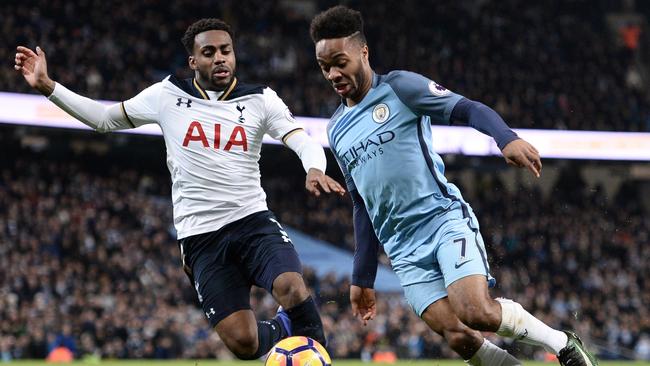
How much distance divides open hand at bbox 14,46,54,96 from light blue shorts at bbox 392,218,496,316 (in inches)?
103

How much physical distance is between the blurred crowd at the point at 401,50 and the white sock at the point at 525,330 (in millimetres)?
19282

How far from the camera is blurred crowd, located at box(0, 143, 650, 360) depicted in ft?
60.7

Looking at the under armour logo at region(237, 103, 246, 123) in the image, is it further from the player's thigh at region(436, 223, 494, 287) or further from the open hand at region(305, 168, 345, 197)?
the player's thigh at region(436, 223, 494, 287)

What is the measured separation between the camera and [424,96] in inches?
239

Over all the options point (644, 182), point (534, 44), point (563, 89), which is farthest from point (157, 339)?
point (644, 182)

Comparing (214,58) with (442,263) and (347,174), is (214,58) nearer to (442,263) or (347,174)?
(347,174)

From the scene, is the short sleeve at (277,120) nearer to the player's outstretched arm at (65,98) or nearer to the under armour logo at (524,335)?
the player's outstretched arm at (65,98)

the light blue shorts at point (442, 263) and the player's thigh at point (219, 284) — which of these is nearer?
the light blue shorts at point (442, 263)

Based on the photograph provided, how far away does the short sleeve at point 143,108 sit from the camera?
717 centimetres

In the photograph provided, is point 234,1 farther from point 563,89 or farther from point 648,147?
point 648,147

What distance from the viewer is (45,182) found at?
80.5 ft

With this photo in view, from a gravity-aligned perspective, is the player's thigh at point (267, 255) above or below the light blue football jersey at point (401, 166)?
below

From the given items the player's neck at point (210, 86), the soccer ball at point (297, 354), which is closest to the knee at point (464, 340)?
the soccer ball at point (297, 354)

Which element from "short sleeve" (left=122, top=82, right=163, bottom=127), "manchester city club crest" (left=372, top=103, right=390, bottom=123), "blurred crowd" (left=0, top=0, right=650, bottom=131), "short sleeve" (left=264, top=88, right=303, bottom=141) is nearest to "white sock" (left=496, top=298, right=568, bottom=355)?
"manchester city club crest" (left=372, top=103, right=390, bottom=123)
